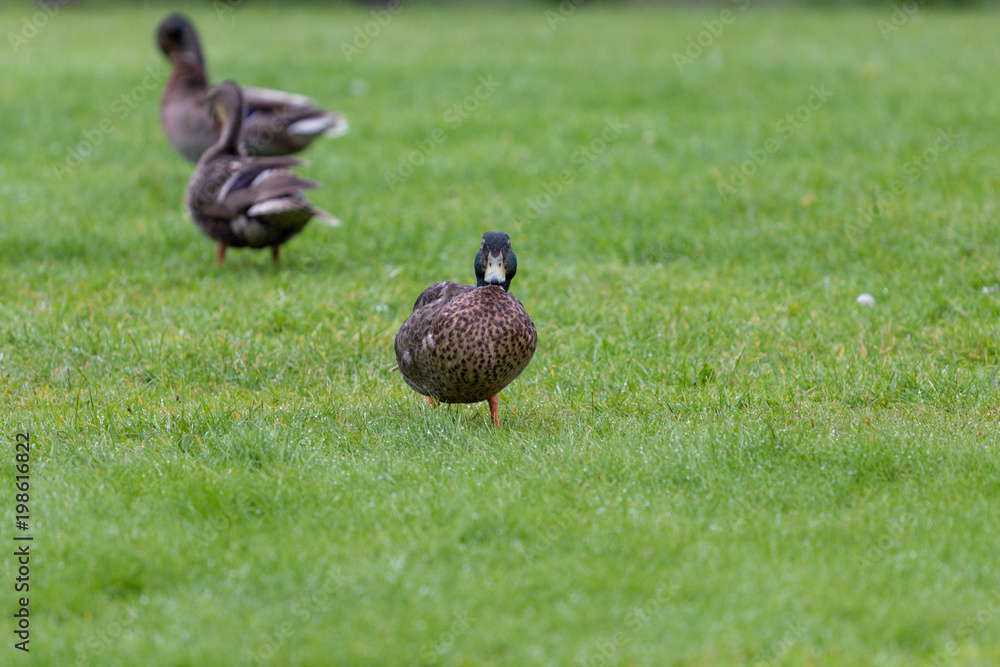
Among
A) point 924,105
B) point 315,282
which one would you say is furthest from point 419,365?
point 924,105

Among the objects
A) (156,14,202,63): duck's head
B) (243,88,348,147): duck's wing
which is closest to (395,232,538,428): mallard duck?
(243,88,348,147): duck's wing

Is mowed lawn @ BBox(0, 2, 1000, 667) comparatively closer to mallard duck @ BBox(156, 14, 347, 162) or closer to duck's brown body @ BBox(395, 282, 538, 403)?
duck's brown body @ BBox(395, 282, 538, 403)

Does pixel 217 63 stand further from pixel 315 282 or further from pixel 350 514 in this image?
pixel 350 514

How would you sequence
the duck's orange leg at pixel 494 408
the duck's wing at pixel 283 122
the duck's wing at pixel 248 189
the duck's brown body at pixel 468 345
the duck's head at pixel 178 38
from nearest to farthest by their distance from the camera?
the duck's brown body at pixel 468 345 < the duck's orange leg at pixel 494 408 < the duck's wing at pixel 248 189 < the duck's wing at pixel 283 122 < the duck's head at pixel 178 38

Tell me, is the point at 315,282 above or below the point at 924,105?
below

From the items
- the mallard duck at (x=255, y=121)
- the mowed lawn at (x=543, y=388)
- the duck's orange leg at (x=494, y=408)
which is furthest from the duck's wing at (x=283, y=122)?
the duck's orange leg at (x=494, y=408)

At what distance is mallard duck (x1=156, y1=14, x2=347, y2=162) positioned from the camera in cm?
963

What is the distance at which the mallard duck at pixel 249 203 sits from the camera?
7652 mm

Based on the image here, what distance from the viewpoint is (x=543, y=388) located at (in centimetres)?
586

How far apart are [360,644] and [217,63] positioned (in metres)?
12.3

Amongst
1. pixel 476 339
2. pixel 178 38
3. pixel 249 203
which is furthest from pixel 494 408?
pixel 178 38

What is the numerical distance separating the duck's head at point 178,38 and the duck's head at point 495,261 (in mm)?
6481

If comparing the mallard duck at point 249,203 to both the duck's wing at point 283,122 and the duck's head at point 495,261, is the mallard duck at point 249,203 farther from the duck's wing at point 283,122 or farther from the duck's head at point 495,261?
the duck's head at point 495,261

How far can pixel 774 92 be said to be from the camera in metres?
12.4
